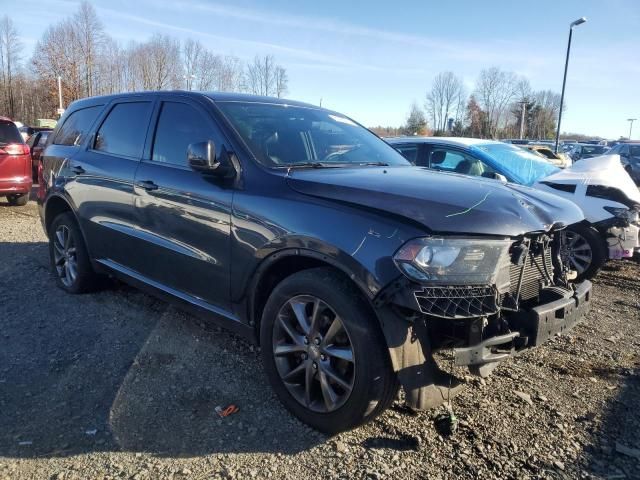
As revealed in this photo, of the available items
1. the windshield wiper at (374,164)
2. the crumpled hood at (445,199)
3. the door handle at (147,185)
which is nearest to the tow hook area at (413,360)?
the crumpled hood at (445,199)

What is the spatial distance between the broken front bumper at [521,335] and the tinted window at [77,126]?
158 inches

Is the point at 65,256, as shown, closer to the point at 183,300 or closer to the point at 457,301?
the point at 183,300

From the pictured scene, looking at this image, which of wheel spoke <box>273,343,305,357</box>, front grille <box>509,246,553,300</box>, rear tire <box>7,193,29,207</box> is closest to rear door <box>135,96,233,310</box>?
wheel spoke <box>273,343,305,357</box>

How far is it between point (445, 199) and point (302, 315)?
3.20 ft

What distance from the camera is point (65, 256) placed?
17.0ft

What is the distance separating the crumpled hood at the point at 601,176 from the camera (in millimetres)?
5918

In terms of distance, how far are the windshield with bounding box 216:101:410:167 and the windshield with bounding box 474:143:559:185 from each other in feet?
10.1

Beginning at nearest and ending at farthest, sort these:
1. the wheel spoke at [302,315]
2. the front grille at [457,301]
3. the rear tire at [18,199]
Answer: the front grille at [457,301] < the wheel spoke at [302,315] < the rear tire at [18,199]

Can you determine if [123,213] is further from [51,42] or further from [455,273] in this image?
[51,42]

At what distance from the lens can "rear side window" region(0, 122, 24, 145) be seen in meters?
10.1

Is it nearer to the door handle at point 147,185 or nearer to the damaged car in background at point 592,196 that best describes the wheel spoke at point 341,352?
the door handle at point 147,185

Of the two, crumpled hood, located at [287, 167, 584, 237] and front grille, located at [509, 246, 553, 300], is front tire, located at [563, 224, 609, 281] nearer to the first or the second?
crumpled hood, located at [287, 167, 584, 237]

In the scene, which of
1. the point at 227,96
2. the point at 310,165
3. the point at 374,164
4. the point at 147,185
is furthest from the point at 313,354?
the point at 227,96

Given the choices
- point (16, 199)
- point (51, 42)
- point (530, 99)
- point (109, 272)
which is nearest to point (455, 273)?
point (109, 272)
